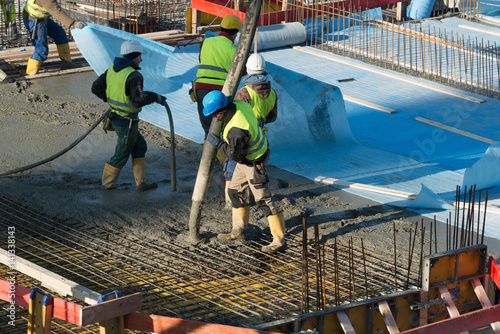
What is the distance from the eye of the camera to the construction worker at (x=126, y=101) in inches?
322

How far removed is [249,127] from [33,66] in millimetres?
7475

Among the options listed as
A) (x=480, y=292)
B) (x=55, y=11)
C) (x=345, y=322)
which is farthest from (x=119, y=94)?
(x=55, y=11)

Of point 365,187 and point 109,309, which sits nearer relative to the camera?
point 109,309

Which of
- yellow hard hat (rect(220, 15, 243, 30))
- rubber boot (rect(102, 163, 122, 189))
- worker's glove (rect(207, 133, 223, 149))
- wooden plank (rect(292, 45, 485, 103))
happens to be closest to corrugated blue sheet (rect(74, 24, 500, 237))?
wooden plank (rect(292, 45, 485, 103))

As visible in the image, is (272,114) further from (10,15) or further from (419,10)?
(419,10)

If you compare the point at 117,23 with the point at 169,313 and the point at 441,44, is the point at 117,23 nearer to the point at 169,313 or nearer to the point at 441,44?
the point at 441,44

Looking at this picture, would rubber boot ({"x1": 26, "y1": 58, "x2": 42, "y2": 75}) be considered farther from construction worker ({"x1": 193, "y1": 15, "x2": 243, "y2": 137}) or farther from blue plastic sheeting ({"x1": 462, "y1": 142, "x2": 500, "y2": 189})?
blue plastic sheeting ({"x1": 462, "y1": 142, "x2": 500, "y2": 189})

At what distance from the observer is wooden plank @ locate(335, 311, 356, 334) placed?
5727 millimetres

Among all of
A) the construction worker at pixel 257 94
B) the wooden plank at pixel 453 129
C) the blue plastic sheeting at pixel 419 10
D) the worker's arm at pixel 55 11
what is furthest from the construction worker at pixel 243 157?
the blue plastic sheeting at pixel 419 10

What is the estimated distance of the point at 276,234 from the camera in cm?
720

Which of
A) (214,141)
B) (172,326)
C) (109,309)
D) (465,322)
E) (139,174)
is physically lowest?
(465,322)

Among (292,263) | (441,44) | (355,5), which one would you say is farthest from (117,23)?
(292,263)

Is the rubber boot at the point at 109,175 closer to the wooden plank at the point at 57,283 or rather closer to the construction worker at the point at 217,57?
the construction worker at the point at 217,57

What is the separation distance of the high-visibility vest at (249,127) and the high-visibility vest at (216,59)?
1868mm
